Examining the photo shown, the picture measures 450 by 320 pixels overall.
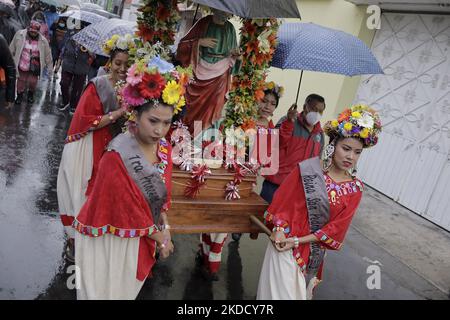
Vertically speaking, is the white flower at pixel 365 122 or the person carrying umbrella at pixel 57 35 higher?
the white flower at pixel 365 122

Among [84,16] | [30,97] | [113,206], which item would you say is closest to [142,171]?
[113,206]

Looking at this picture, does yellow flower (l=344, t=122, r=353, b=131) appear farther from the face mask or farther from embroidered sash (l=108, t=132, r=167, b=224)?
the face mask

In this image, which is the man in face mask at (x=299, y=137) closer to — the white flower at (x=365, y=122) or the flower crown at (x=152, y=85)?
the white flower at (x=365, y=122)

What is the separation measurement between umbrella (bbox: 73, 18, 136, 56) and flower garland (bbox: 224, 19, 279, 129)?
3.36 meters

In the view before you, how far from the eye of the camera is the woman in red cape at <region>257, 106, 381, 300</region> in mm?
3086

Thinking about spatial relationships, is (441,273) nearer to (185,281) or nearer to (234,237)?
(234,237)

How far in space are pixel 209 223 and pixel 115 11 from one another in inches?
989

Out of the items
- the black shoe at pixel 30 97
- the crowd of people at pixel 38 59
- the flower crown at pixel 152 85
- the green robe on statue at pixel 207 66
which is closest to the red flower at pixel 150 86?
the flower crown at pixel 152 85

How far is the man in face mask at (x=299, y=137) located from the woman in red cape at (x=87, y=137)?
1.82 meters

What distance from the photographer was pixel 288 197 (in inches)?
126

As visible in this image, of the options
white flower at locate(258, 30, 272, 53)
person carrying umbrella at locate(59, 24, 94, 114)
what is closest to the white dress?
white flower at locate(258, 30, 272, 53)

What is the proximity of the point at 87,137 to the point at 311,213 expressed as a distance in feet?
7.02

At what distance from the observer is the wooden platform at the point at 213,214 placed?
3426 mm
